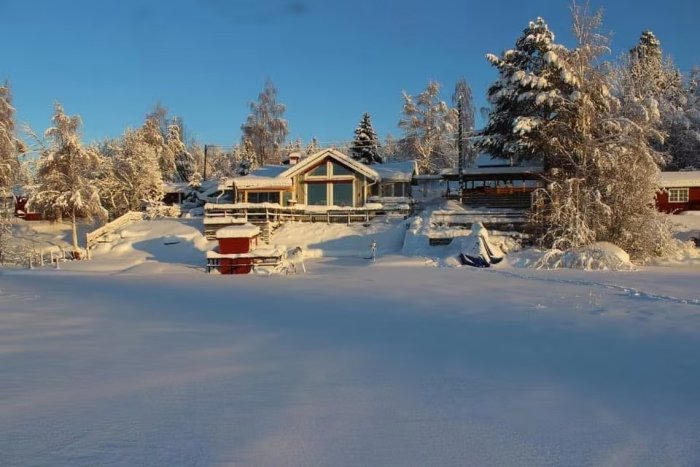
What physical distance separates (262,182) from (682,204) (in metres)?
28.9

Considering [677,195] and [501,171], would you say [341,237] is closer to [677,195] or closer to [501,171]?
[501,171]

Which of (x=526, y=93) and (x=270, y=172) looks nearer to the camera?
(x=526, y=93)

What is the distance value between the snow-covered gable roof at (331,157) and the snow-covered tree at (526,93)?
763 cm

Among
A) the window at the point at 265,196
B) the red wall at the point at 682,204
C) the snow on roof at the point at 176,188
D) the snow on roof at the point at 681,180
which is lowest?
the red wall at the point at 682,204

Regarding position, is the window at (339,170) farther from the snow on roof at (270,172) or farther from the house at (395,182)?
the snow on roof at (270,172)

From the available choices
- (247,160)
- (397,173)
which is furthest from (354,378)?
(247,160)

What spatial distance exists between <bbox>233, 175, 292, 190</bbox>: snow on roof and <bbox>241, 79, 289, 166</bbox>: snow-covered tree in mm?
20138

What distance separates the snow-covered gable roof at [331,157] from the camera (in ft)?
120

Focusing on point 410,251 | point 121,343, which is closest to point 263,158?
point 410,251

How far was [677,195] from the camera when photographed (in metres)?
35.9

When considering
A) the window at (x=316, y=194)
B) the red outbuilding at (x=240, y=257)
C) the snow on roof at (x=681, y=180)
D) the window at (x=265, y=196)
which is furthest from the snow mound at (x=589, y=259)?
the window at (x=265, y=196)

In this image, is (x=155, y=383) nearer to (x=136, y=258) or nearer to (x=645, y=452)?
(x=645, y=452)

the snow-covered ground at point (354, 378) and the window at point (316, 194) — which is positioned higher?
the window at point (316, 194)

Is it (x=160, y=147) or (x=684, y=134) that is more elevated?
(x=160, y=147)
